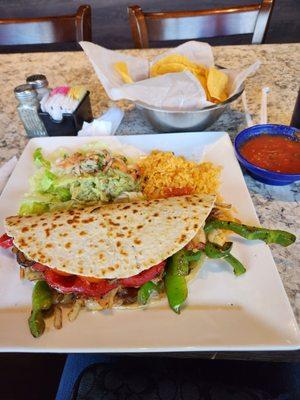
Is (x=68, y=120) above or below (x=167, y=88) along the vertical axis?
below

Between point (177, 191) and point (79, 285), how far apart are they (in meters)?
0.48

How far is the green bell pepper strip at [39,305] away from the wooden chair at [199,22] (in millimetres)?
1770

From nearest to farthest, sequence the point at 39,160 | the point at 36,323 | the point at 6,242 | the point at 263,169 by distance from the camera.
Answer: the point at 36,323 < the point at 6,242 < the point at 263,169 < the point at 39,160

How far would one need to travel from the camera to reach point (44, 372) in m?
1.31

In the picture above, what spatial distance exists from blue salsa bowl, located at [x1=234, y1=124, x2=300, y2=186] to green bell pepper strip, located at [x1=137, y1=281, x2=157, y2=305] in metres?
0.57

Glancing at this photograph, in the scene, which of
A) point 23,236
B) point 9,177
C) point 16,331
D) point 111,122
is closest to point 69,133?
point 111,122

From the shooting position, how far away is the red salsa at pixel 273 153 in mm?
1201

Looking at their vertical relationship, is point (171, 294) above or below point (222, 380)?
above

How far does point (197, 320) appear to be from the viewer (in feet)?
2.84

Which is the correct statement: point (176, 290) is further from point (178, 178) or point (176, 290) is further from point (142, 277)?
point (178, 178)

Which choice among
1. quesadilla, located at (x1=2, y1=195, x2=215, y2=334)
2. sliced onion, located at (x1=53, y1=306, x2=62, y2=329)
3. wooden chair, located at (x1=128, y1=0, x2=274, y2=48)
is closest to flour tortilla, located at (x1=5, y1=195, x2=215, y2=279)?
quesadilla, located at (x1=2, y1=195, x2=215, y2=334)

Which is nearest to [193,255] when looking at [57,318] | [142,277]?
[142,277]

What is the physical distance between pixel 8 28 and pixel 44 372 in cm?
203

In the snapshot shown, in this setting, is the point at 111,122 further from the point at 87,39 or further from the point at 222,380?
the point at 222,380
